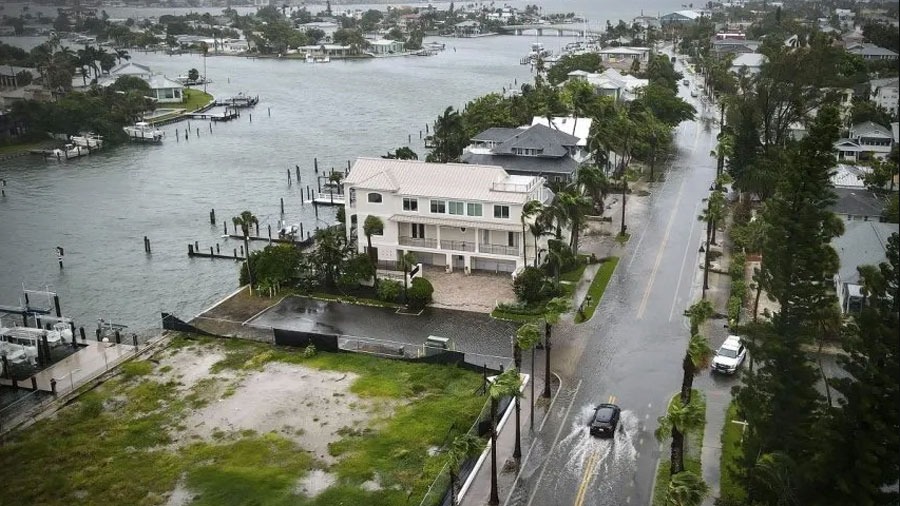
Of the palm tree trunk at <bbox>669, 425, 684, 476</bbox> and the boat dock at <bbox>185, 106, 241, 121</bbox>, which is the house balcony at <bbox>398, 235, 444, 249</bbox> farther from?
the boat dock at <bbox>185, 106, 241, 121</bbox>

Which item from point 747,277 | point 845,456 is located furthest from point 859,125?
point 845,456

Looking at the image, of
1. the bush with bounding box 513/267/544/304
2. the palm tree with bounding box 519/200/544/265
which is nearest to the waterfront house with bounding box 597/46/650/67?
the palm tree with bounding box 519/200/544/265

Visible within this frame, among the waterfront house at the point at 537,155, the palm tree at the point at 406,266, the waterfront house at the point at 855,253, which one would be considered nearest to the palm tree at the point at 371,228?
the palm tree at the point at 406,266

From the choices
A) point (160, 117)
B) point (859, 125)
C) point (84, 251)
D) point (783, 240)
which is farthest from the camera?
point (160, 117)

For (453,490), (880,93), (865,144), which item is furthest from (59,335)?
(880,93)

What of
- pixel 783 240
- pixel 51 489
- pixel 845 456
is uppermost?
pixel 783 240

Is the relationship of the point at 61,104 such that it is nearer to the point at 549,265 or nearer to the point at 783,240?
the point at 549,265
